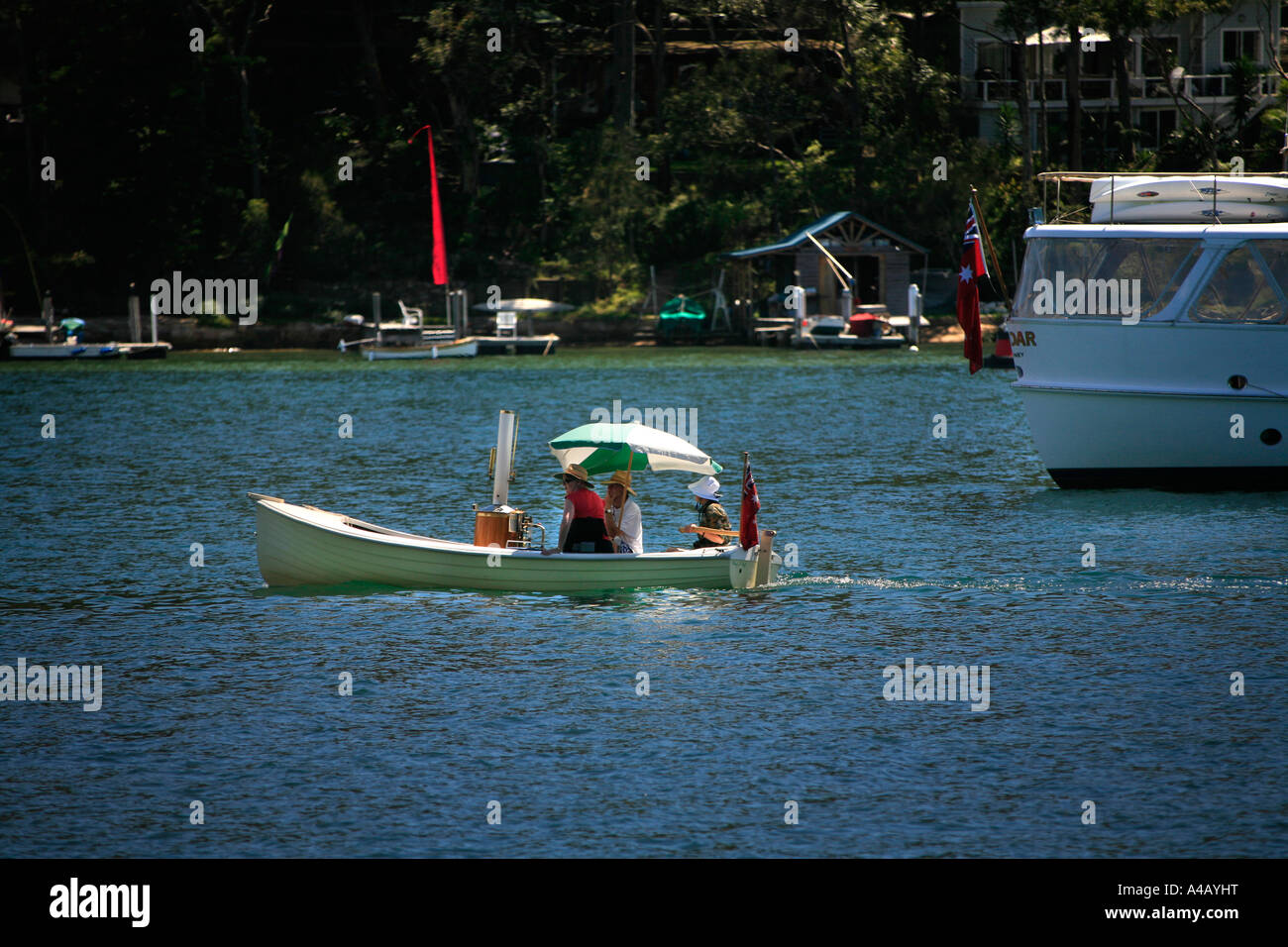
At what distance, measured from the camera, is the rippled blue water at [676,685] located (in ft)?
41.8

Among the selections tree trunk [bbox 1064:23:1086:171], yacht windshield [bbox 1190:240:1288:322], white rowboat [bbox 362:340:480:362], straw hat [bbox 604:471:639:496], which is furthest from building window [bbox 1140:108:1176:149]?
straw hat [bbox 604:471:639:496]

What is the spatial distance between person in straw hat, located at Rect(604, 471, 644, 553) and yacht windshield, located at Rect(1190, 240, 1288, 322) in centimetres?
1199

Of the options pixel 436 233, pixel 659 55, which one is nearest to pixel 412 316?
pixel 436 233

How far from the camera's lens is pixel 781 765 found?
14.1 meters

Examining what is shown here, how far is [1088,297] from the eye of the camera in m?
27.0

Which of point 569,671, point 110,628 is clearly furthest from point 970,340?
point 110,628

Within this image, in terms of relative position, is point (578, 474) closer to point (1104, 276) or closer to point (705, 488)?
point (705, 488)

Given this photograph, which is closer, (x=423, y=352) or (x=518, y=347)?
(x=423, y=352)

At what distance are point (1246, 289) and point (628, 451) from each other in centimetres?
1261

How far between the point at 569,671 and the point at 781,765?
11.8 ft

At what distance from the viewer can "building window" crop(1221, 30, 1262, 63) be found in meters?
74.7

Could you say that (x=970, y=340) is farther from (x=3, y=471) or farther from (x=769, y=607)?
(x=3, y=471)

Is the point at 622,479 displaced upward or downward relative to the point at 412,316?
downward
